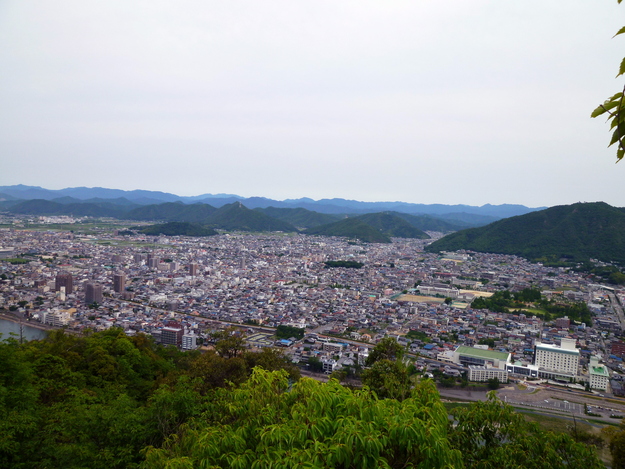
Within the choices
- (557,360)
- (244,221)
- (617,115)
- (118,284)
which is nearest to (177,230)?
(244,221)

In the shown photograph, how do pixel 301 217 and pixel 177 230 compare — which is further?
pixel 301 217

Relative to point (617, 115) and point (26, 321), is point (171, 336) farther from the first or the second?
point (617, 115)

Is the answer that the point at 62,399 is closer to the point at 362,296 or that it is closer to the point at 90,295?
the point at 90,295

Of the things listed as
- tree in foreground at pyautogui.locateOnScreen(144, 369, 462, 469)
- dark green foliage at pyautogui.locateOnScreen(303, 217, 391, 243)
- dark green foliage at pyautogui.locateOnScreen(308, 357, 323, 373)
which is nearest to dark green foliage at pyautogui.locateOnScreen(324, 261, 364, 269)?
dark green foliage at pyautogui.locateOnScreen(303, 217, 391, 243)

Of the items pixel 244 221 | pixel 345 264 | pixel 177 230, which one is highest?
pixel 244 221

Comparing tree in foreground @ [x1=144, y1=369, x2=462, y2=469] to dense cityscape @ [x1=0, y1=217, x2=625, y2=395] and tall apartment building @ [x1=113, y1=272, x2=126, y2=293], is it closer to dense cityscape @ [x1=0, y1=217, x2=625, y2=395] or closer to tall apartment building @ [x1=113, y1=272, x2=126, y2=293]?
dense cityscape @ [x1=0, y1=217, x2=625, y2=395]

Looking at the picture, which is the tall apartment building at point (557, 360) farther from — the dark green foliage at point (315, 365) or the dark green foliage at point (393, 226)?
the dark green foliage at point (393, 226)
